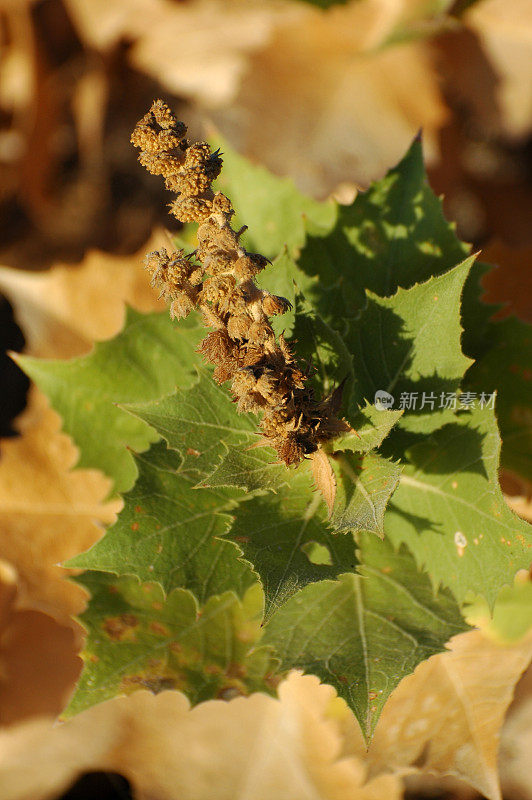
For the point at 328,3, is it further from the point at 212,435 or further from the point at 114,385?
the point at 212,435

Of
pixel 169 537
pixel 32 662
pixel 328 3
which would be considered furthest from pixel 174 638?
pixel 328 3

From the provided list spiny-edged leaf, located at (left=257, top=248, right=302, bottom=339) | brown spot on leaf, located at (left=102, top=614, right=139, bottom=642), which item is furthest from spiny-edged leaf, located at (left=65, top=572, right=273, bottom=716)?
spiny-edged leaf, located at (left=257, top=248, right=302, bottom=339)

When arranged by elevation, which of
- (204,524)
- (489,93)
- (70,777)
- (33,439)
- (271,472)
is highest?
(489,93)

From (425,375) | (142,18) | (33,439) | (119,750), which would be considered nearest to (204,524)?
(425,375)

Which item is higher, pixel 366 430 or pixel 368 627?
pixel 366 430

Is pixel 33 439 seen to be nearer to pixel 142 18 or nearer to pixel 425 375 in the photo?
pixel 425 375

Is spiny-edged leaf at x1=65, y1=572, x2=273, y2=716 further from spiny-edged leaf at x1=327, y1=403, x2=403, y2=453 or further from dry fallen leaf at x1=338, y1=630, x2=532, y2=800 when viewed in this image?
spiny-edged leaf at x1=327, y1=403, x2=403, y2=453
